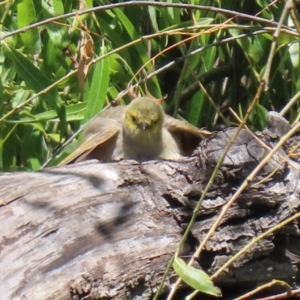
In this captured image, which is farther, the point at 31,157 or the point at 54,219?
the point at 31,157

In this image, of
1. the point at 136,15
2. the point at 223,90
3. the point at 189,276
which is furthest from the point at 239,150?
the point at 223,90

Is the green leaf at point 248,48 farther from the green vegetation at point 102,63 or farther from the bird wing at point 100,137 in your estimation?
the bird wing at point 100,137

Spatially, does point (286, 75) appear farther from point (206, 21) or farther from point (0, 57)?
point (0, 57)

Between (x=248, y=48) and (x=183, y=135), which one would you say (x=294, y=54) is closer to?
(x=248, y=48)

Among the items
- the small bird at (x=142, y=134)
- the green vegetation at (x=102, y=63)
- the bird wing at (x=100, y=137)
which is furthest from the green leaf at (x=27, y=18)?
the small bird at (x=142, y=134)

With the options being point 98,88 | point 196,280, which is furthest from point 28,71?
point 196,280

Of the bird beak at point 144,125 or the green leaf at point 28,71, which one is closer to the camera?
the green leaf at point 28,71
